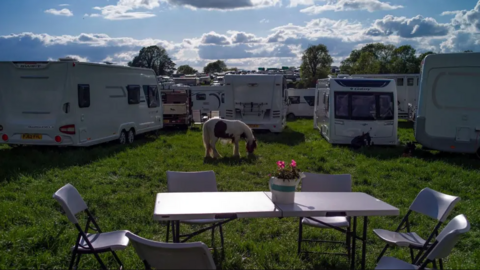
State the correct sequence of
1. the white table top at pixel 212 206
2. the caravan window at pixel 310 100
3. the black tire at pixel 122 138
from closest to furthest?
the white table top at pixel 212 206
the black tire at pixel 122 138
the caravan window at pixel 310 100

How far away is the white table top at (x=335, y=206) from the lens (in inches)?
147

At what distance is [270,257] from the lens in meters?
4.67

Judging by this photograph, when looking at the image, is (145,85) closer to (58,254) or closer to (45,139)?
(45,139)

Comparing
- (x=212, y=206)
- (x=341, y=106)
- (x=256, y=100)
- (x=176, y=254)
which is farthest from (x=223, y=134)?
(x=176, y=254)

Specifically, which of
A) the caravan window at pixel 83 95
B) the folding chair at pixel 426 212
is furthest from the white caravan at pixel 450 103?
the caravan window at pixel 83 95

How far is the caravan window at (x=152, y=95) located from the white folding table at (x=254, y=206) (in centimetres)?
1139

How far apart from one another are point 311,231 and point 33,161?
7282 millimetres

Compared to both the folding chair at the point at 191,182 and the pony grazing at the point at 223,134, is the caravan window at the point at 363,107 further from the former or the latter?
the folding chair at the point at 191,182

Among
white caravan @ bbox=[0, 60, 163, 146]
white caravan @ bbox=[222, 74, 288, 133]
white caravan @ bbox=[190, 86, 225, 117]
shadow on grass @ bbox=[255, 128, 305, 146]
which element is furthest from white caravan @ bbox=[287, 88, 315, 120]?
white caravan @ bbox=[0, 60, 163, 146]

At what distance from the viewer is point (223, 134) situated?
11.6 m

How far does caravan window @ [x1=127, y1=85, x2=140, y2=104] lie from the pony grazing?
3361mm

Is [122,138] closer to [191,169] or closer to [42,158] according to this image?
[42,158]

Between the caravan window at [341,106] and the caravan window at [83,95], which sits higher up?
the caravan window at [83,95]

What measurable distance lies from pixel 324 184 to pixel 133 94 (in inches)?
400
